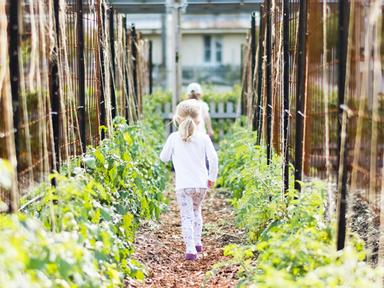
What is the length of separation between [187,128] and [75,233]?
3.03m

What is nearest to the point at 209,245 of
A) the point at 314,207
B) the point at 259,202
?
the point at 259,202

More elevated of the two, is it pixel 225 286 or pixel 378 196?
pixel 378 196

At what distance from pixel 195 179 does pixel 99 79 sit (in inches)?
78.6

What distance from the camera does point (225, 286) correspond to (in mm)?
5637

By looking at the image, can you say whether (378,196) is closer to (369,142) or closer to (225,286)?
(369,142)

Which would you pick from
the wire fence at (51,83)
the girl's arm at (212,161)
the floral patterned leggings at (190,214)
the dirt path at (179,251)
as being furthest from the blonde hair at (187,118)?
the dirt path at (179,251)

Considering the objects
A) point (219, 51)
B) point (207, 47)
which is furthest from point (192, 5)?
point (207, 47)

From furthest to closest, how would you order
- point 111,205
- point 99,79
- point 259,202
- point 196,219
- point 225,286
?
point 99,79
point 196,219
point 259,202
point 111,205
point 225,286

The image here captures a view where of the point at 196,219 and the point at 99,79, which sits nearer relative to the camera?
the point at 196,219

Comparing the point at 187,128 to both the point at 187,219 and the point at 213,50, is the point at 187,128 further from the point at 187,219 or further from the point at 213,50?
the point at 213,50

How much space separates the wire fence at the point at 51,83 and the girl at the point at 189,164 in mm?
859

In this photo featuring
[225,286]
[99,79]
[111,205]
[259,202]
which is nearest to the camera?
[225,286]

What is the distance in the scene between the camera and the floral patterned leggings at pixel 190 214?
6.87 meters

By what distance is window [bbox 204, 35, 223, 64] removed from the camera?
43.7 meters
